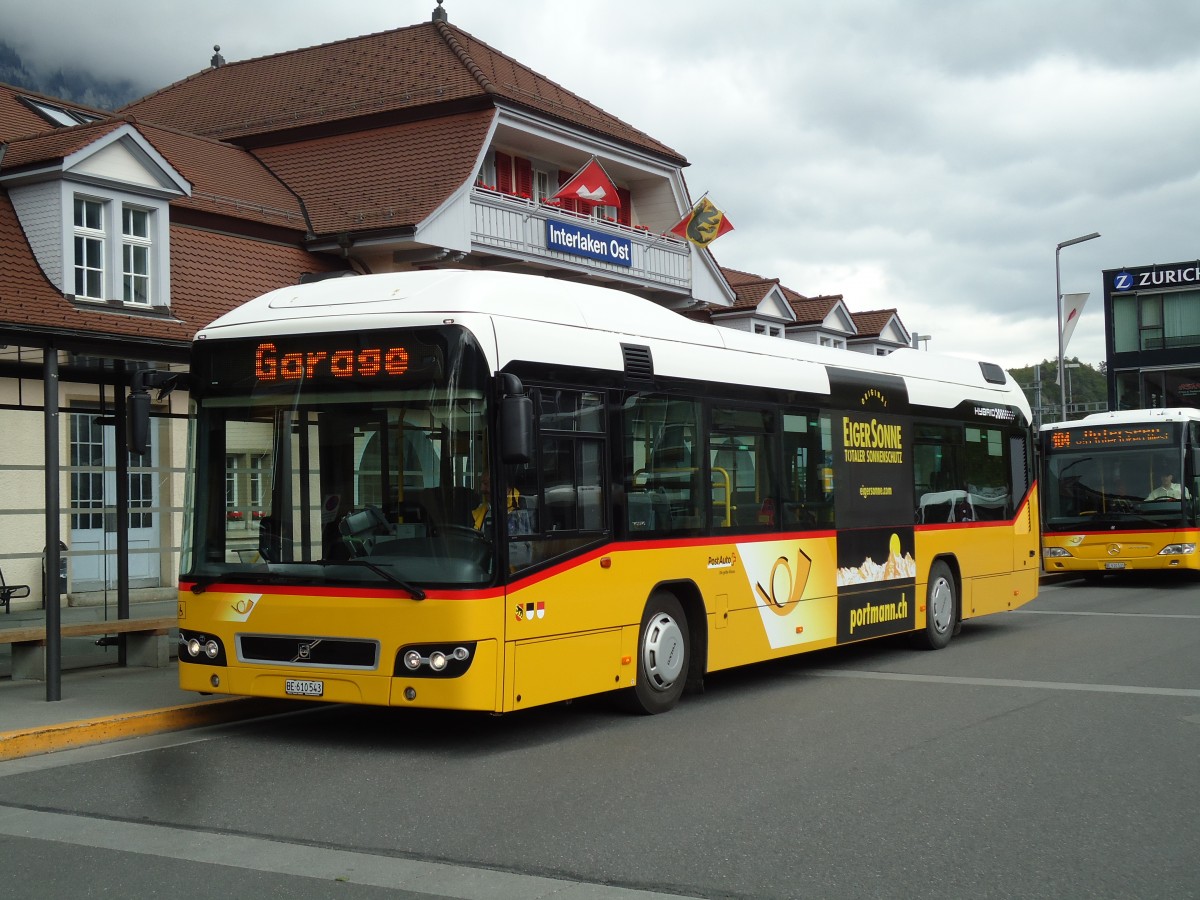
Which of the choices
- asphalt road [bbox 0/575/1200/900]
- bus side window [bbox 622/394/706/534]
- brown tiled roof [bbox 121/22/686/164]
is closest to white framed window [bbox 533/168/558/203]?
brown tiled roof [bbox 121/22/686/164]

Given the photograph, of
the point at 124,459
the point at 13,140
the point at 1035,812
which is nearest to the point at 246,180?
the point at 13,140

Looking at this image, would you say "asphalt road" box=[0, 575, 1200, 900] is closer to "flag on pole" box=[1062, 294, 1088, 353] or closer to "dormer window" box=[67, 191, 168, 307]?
"dormer window" box=[67, 191, 168, 307]

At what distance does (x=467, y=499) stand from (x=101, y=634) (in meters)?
5.66

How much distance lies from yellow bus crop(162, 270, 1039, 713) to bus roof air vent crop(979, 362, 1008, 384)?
637 centimetres

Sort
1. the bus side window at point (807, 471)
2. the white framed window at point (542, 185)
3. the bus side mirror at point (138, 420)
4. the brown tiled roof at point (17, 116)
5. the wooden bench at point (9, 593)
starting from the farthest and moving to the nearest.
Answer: the white framed window at point (542, 185), the brown tiled roof at point (17, 116), the wooden bench at point (9, 593), the bus side window at point (807, 471), the bus side mirror at point (138, 420)

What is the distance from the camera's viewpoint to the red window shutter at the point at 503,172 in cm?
2694

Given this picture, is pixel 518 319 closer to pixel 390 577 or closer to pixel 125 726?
pixel 390 577

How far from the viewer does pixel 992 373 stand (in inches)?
679

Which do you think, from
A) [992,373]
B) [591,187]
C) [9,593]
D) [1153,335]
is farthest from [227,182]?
[1153,335]

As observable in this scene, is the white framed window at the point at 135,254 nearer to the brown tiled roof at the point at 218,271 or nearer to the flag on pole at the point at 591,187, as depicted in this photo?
the brown tiled roof at the point at 218,271

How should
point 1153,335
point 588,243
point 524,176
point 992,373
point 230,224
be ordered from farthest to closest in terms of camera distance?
point 1153,335
point 524,176
point 588,243
point 230,224
point 992,373

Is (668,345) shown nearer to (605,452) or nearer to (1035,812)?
(605,452)

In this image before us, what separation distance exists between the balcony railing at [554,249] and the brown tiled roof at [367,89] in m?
1.85

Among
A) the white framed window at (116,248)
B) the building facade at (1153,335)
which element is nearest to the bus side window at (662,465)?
the white framed window at (116,248)
